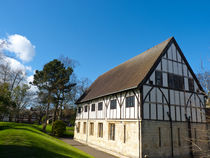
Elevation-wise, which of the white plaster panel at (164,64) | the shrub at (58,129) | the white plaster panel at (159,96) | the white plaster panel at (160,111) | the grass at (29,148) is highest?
the white plaster panel at (164,64)

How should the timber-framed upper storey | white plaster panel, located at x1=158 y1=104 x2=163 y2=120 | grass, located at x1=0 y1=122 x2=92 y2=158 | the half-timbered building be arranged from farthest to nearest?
white plaster panel, located at x1=158 y1=104 x2=163 y2=120 < the timber-framed upper storey < the half-timbered building < grass, located at x1=0 y1=122 x2=92 y2=158

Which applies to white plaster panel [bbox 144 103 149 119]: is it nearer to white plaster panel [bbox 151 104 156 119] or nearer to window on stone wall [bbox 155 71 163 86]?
white plaster panel [bbox 151 104 156 119]

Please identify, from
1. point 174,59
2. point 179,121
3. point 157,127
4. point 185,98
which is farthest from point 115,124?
point 174,59

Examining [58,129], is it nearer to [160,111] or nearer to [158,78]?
[160,111]

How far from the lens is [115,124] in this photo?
585 inches

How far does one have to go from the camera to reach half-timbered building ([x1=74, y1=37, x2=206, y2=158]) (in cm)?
1216

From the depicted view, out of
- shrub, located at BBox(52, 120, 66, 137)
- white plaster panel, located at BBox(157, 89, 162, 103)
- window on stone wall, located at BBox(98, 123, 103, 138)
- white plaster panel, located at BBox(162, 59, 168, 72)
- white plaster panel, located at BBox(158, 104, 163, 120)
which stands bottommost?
shrub, located at BBox(52, 120, 66, 137)

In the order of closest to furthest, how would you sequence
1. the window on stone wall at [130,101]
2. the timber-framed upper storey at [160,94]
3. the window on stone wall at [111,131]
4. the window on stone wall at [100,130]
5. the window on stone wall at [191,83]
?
the timber-framed upper storey at [160,94], the window on stone wall at [130,101], the window on stone wall at [111,131], the window on stone wall at [191,83], the window on stone wall at [100,130]

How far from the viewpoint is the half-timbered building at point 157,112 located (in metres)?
12.2

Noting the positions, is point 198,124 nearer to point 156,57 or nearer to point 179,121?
point 179,121

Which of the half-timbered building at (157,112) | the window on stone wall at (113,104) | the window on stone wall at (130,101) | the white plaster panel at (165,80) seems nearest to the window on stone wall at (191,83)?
the half-timbered building at (157,112)

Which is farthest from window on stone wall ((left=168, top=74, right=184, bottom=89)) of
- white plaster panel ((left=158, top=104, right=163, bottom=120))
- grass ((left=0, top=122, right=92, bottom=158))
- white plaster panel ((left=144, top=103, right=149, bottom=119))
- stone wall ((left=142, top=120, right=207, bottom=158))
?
grass ((left=0, top=122, right=92, bottom=158))

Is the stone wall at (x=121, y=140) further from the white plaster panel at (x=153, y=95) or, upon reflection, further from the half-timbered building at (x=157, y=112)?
the white plaster panel at (x=153, y=95)

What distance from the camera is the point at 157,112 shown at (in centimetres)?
1283
